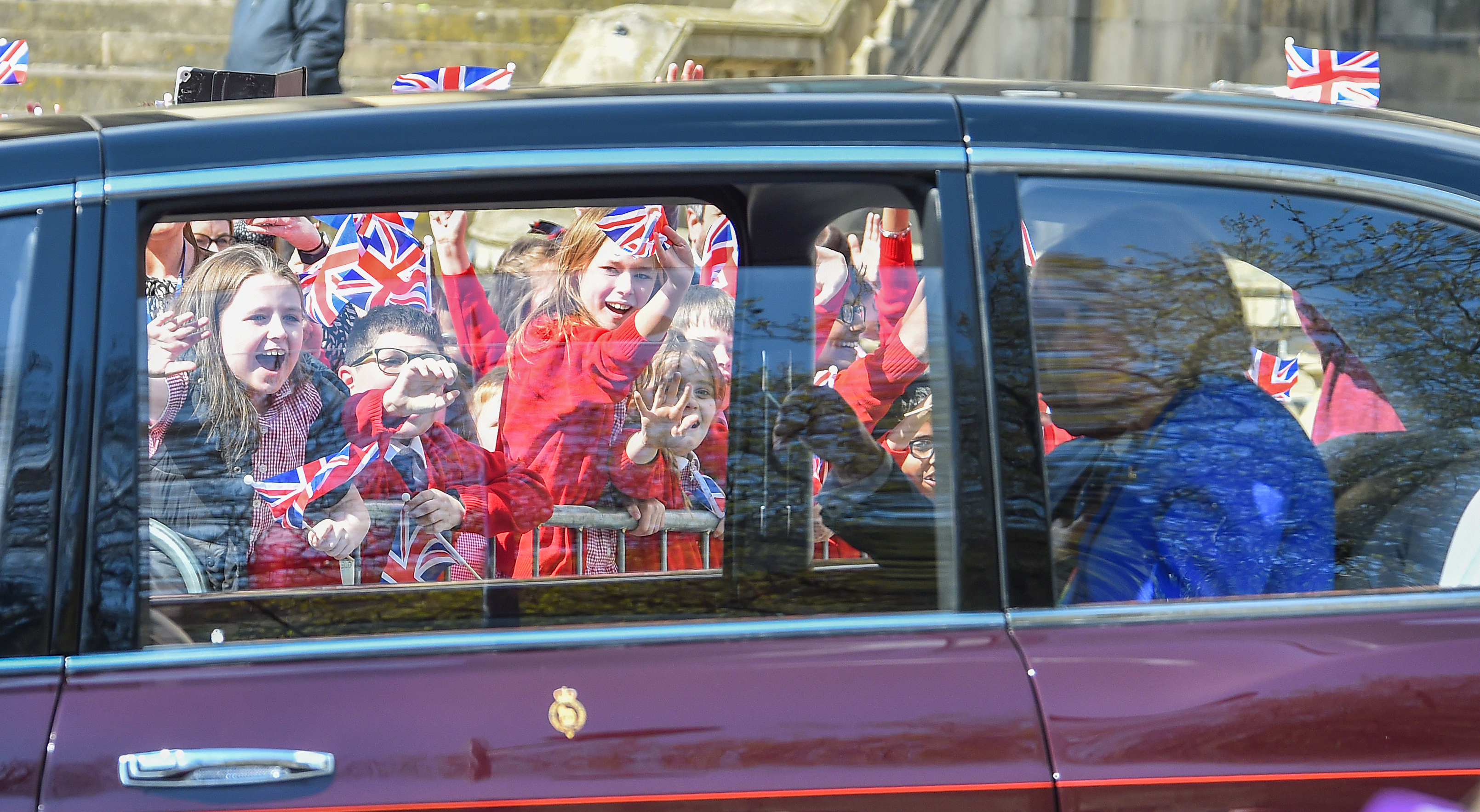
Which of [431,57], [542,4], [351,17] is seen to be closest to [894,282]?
[431,57]

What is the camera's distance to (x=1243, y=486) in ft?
6.79

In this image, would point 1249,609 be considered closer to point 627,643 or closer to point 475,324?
point 627,643

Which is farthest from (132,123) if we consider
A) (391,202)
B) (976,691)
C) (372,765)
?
(976,691)

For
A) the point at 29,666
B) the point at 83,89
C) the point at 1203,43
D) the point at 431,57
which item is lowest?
the point at 29,666

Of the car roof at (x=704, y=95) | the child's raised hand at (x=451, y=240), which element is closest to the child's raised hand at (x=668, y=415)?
the car roof at (x=704, y=95)

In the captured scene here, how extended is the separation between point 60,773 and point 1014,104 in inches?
59.1

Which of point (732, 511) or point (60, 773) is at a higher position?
point (732, 511)

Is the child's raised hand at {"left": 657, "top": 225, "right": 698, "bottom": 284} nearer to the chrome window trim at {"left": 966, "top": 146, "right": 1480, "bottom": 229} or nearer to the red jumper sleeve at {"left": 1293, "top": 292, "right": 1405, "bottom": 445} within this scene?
the chrome window trim at {"left": 966, "top": 146, "right": 1480, "bottom": 229}

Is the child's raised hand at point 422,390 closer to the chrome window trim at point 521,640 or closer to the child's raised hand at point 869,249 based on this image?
the chrome window trim at point 521,640

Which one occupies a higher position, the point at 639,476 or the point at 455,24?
the point at 455,24

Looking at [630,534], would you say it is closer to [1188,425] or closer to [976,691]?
[976,691]

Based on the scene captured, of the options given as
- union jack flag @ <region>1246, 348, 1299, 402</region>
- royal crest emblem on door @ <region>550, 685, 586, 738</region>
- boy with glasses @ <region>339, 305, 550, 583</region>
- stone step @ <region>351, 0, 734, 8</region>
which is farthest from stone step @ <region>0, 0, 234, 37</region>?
royal crest emblem on door @ <region>550, 685, 586, 738</region>

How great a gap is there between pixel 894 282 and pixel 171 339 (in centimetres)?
103

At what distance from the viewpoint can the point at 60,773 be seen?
1697 millimetres
